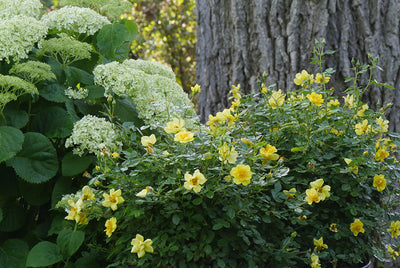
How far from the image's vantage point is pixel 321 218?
153 centimetres

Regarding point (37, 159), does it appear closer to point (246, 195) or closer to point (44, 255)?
point (44, 255)

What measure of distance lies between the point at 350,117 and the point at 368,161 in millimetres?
200

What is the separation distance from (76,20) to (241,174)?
104 cm

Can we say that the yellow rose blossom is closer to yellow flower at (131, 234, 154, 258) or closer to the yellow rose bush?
the yellow rose bush

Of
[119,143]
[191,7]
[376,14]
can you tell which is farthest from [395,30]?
[191,7]

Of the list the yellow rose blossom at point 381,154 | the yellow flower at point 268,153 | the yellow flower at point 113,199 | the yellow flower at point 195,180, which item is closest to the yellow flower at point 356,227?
the yellow rose blossom at point 381,154

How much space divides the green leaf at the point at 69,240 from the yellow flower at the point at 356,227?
91cm

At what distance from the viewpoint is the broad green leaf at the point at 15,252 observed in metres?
1.52

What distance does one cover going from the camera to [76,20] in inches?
70.1

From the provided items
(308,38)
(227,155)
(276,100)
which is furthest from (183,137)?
(308,38)

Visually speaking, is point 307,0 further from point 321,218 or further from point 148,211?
point 148,211

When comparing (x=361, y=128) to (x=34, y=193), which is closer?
(x=361, y=128)

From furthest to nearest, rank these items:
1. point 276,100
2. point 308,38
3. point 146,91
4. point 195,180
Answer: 1. point 308,38
2. point 146,91
3. point 276,100
4. point 195,180

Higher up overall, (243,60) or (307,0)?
(307,0)
